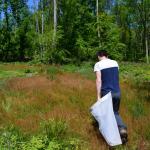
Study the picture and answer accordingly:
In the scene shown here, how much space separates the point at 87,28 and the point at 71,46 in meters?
4.29

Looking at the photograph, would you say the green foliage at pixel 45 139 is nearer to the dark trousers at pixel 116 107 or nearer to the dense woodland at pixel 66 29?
the dark trousers at pixel 116 107

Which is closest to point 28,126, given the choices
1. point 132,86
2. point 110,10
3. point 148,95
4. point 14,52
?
point 148,95

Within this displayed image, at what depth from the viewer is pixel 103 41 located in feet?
149

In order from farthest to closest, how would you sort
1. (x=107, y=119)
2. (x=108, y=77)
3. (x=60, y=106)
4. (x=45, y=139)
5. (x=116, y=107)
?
(x=60, y=106) < (x=116, y=107) < (x=108, y=77) < (x=107, y=119) < (x=45, y=139)

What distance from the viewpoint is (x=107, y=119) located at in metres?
8.48

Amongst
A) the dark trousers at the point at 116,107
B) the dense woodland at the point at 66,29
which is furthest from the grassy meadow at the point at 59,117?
the dense woodland at the point at 66,29

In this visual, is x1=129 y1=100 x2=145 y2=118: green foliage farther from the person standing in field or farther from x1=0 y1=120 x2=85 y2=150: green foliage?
x1=0 y1=120 x2=85 y2=150: green foliage

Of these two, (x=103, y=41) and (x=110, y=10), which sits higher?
(x=110, y=10)

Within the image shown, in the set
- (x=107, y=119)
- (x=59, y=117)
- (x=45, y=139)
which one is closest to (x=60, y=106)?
(x=59, y=117)

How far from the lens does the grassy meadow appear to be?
8.26 metres

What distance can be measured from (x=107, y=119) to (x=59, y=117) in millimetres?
2190

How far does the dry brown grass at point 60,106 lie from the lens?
9.44 meters

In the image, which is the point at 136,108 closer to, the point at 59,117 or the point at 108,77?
the point at 59,117

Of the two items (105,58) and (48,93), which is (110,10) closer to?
(48,93)
